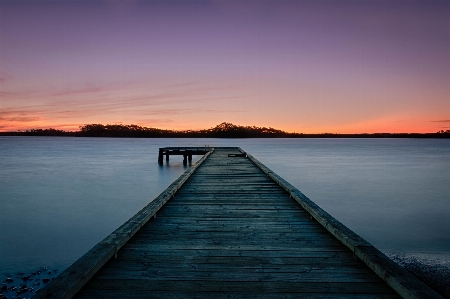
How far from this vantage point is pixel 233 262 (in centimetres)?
306

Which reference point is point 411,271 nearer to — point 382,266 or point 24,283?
point 382,266

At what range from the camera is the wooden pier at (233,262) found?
2516mm

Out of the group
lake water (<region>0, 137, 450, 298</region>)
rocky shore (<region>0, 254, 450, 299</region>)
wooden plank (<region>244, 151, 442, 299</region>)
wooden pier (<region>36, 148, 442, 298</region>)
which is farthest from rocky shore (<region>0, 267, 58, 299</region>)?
wooden plank (<region>244, 151, 442, 299</region>)

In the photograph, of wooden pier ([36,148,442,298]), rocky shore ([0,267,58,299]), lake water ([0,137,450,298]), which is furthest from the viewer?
lake water ([0,137,450,298])

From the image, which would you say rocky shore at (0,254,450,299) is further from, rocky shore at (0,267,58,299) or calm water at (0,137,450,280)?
calm water at (0,137,450,280)

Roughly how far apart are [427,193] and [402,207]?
14.6ft

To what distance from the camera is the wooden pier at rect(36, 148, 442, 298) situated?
99.0 inches

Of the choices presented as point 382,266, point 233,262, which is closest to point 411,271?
point 382,266

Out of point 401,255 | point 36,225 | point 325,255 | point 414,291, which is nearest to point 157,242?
point 325,255

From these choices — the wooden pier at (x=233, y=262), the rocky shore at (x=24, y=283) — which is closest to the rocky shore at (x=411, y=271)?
the rocky shore at (x=24, y=283)

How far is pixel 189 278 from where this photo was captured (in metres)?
2.73

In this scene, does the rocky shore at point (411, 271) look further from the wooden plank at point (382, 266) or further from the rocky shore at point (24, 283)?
the wooden plank at point (382, 266)

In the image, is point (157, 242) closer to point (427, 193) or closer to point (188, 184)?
point (188, 184)

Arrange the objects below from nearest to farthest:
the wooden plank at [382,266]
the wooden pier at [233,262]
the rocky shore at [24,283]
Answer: the wooden plank at [382,266] → the wooden pier at [233,262] → the rocky shore at [24,283]
